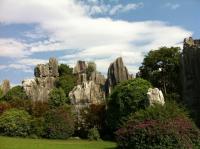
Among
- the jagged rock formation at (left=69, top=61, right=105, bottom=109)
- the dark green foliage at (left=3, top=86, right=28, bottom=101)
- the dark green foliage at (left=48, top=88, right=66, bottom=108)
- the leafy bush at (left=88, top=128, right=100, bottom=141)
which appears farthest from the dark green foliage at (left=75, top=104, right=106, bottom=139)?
the dark green foliage at (left=3, top=86, right=28, bottom=101)

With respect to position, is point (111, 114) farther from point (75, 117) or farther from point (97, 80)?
point (97, 80)

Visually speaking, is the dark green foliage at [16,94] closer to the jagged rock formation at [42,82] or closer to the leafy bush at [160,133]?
the jagged rock formation at [42,82]

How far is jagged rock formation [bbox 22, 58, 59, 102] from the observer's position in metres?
86.6

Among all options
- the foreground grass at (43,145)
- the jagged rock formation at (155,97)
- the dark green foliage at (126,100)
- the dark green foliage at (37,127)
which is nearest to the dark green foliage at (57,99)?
the dark green foliage at (37,127)

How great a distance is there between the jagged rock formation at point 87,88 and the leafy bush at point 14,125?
12065 millimetres

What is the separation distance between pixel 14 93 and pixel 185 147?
5824cm

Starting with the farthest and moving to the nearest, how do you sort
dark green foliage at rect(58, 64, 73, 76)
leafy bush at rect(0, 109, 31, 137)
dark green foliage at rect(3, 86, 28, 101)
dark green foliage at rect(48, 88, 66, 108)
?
dark green foliage at rect(58, 64, 73, 76)
dark green foliage at rect(3, 86, 28, 101)
dark green foliage at rect(48, 88, 66, 108)
leafy bush at rect(0, 109, 31, 137)

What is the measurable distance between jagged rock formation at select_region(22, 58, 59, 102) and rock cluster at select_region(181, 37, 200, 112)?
30.2 metres

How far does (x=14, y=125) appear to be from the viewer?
176 feet

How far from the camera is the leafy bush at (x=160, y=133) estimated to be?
30344 millimetres

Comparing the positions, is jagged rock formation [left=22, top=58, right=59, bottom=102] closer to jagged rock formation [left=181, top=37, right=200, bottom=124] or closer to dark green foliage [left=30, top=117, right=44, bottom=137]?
dark green foliage [left=30, top=117, right=44, bottom=137]

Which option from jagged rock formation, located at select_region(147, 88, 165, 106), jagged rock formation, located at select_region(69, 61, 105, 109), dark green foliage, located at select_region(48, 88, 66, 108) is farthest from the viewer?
jagged rock formation, located at select_region(69, 61, 105, 109)

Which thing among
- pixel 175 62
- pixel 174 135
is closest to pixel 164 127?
pixel 174 135

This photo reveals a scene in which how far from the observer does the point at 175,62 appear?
66250mm
